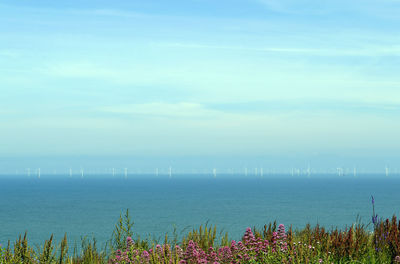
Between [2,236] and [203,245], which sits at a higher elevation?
[203,245]

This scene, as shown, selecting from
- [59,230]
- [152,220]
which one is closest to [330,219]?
[152,220]

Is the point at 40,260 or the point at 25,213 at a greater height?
the point at 40,260

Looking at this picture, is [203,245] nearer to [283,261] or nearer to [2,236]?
[283,261]

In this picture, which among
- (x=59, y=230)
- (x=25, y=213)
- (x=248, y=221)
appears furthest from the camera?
(x=25, y=213)

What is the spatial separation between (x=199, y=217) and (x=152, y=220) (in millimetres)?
11497

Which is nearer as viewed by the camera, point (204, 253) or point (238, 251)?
point (204, 253)

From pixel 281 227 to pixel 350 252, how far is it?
4.98 ft

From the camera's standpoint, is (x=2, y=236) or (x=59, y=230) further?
(x=59, y=230)

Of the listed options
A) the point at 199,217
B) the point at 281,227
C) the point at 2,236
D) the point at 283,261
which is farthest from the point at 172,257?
the point at 199,217

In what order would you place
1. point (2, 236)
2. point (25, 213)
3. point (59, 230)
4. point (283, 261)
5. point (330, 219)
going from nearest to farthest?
point (283, 261) < point (2, 236) < point (59, 230) < point (330, 219) < point (25, 213)

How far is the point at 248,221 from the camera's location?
3720 inches

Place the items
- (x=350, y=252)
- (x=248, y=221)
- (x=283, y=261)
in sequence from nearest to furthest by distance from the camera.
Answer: (x=283, y=261) < (x=350, y=252) < (x=248, y=221)

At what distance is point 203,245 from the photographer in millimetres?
11227

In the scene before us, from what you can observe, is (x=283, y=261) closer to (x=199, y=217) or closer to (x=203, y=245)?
(x=203, y=245)
